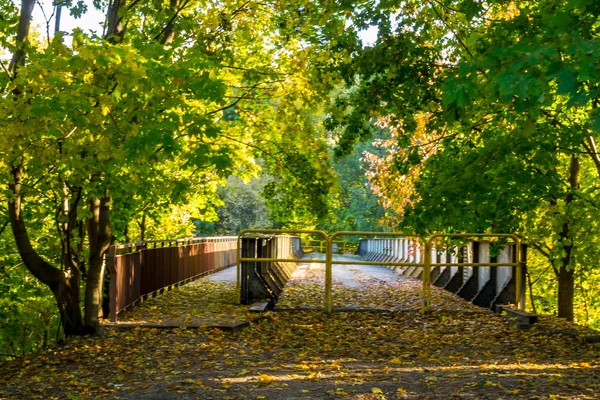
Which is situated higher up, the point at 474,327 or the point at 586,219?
the point at 586,219

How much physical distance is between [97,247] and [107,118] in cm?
288

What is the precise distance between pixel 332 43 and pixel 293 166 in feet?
7.72

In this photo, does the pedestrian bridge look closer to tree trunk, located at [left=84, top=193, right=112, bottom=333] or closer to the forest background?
tree trunk, located at [left=84, top=193, right=112, bottom=333]

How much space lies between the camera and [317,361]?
27.0 ft

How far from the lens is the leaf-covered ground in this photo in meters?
6.44

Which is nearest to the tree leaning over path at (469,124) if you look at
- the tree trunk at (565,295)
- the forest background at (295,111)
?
the forest background at (295,111)

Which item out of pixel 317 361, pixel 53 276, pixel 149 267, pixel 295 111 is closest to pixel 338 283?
pixel 149 267

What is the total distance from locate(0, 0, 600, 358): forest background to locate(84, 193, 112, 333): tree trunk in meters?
0.03

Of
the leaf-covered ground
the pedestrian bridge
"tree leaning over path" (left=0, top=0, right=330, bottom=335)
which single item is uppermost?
"tree leaning over path" (left=0, top=0, right=330, bottom=335)

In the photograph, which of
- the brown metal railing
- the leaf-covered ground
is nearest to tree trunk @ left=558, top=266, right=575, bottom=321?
the leaf-covered ground

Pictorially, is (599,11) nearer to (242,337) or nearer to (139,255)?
(242,337)

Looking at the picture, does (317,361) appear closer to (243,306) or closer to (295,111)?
(243,306)

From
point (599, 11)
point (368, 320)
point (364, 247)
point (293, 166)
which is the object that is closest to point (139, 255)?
point (293, 166)

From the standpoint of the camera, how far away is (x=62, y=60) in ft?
24.3
